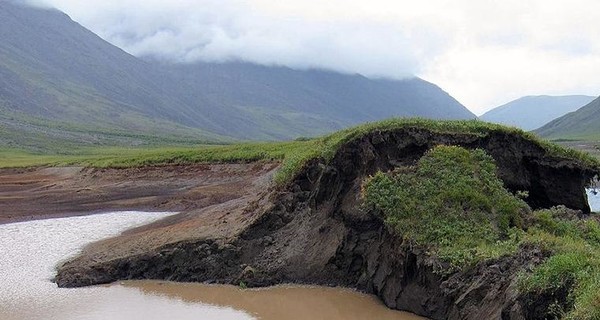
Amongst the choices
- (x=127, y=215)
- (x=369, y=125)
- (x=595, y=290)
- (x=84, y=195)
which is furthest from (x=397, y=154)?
(x=84, y=195)

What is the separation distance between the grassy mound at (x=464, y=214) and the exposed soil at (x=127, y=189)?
891 inches

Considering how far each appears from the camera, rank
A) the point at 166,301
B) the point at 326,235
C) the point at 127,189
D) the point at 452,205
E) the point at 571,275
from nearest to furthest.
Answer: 1. the point at 571,275
2. the point at 452,205
3. the point at 166,301
4. the point at 326,235
5. the point at 127,189

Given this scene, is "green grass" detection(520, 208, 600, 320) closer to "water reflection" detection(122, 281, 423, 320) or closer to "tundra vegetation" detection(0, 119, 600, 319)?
"tundra vegetation" detection(0, 119, 600, 319)

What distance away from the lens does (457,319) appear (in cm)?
1784

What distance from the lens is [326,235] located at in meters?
24.4

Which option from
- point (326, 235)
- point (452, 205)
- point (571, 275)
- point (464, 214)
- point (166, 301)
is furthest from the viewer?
point (326, 235)

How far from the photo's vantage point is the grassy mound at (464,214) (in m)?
18.6

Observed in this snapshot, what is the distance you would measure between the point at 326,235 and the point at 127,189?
35.5 metres

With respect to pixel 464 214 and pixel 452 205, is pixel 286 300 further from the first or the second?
pixel 464 214

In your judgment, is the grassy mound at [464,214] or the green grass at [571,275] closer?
the green grass at [571,275]

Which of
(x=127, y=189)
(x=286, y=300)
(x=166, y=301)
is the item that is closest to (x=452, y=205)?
(x=286, y=300)

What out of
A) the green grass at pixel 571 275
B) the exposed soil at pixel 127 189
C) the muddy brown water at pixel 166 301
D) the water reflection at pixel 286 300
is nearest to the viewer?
the green grass at pixel 571 275

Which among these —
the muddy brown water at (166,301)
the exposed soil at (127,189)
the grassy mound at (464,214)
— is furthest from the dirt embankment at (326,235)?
the exposed soil at (127,189)

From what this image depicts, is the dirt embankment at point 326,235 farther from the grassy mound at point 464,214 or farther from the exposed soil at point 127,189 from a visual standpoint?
the exposed soil at point 127,189
